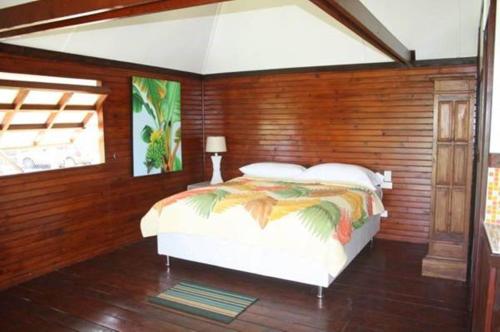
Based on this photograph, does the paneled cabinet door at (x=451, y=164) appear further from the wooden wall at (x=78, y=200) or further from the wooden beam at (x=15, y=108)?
the wooden beam at (x=15, y=108)

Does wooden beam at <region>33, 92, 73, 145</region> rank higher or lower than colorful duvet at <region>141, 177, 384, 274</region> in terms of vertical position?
higher

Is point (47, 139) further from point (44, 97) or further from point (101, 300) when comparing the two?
point (101, 300)

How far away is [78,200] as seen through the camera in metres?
4.08

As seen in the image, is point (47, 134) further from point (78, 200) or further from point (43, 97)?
point (78, 200)

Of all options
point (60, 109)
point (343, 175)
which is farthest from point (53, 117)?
point (343, 175)

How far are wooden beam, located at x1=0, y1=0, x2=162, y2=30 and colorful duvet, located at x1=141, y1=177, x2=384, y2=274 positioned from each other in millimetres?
1905

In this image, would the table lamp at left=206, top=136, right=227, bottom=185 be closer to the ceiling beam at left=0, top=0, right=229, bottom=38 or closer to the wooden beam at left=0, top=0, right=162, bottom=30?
the ceiling beam at left=0, top=0, right=229, bottom=38

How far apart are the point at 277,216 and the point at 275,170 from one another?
64.8 inches

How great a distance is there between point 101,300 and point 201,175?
2.88 m

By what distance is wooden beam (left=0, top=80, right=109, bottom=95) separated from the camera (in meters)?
3.26

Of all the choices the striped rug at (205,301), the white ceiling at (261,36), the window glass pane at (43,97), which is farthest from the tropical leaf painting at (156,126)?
the striped rug at (205,301)

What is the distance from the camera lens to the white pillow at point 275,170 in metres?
4.79

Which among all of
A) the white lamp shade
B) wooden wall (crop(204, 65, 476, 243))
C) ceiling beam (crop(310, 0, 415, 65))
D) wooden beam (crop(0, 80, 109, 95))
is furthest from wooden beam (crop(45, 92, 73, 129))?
ceiling beam (crop(310, 0, 415, 65))

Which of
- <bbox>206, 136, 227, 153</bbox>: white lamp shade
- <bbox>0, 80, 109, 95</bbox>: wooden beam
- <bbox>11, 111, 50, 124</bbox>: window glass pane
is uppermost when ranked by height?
<bbox>0, 80, 109, 95</bbox>: wooden beam
